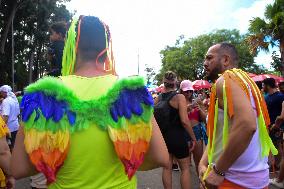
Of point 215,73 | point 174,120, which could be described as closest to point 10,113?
point 174,120

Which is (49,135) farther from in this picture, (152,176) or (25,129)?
(152,176)

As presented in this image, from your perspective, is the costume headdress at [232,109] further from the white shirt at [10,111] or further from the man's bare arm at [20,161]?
the white shirt at [10,111]

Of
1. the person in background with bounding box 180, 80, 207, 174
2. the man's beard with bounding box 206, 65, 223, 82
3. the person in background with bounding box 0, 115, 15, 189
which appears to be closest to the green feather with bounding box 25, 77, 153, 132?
the man's beard with bounding box 206, 65, 223, 82

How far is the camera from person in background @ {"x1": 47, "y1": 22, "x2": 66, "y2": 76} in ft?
9.92

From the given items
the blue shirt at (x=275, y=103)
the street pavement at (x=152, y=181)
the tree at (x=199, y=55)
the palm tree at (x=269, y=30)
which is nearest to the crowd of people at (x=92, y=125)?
the street pavement at (x=152, y=181)

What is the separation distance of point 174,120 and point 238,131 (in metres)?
3.08

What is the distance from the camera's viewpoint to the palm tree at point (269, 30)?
1953cm

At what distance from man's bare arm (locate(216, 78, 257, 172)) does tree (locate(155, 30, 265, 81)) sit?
1956 inches

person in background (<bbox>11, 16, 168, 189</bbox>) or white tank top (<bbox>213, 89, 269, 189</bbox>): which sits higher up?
person in background (<bbox>11, 16, 168, 189</bbox>)

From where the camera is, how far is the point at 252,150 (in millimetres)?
2449

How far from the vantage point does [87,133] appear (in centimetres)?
171

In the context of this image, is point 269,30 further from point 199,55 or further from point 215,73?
point 199,55

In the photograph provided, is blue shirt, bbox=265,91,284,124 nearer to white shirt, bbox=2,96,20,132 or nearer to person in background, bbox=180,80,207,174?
person in background, bbox=180,80,207,174

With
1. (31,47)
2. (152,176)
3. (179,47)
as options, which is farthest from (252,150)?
(179,47)
